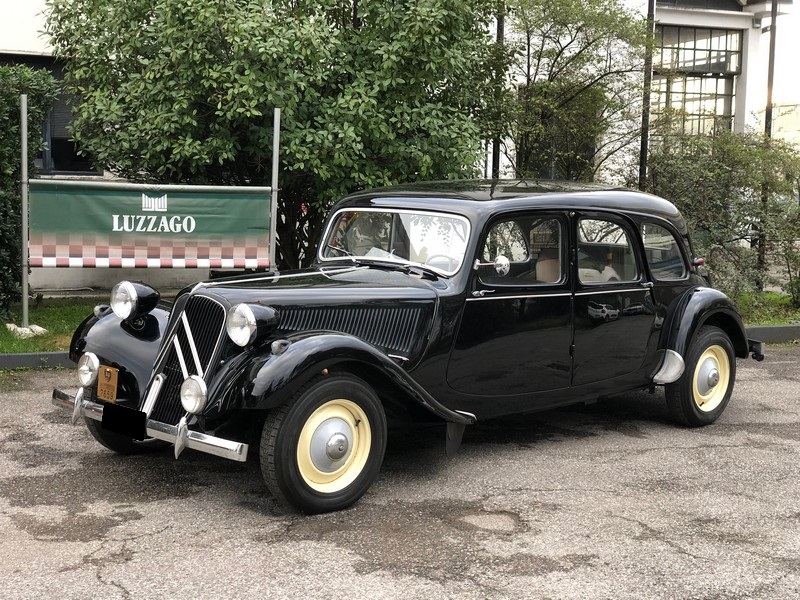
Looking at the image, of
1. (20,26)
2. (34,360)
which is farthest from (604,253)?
(20,26)

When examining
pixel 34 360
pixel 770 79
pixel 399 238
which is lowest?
pixel 34 360

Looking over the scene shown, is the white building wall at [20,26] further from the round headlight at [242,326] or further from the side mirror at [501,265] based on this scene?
the round headlight at [242,326]

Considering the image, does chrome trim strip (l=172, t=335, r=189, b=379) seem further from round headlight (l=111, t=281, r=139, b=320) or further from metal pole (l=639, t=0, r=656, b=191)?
metal pole (l=639, t=0, r=656, b=191)

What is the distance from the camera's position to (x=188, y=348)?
4676 millimetres

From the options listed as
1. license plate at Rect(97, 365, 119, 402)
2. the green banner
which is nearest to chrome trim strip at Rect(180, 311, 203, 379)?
license plate at Rect(97, 365, 119, 402)

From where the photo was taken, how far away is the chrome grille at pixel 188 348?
15.0ft

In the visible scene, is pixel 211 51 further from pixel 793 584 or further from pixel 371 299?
pixel 793 584

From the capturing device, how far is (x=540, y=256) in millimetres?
5621

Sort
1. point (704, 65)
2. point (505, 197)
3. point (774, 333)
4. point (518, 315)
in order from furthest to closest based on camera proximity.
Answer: point (704, 65) < point (774, 333) < point (505, 197) < point (518, 315)

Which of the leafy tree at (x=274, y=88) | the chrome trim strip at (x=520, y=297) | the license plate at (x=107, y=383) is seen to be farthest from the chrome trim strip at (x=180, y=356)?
the leafy tree at (x=274, y=88)

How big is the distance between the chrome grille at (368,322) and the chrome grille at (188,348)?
0.34 meters

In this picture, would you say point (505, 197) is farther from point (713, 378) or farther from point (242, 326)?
point (713, 378)

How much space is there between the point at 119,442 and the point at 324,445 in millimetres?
1520

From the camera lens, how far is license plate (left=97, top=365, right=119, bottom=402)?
4922mm
